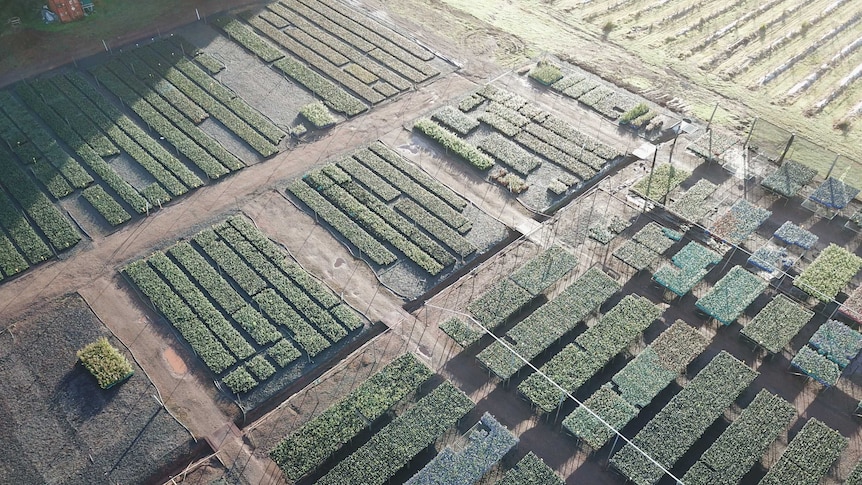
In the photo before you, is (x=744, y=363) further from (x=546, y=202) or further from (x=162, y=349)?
(x=162, y=349)

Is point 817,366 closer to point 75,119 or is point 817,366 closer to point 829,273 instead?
point 829,273

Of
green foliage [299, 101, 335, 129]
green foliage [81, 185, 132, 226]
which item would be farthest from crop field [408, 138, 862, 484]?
green foliage [81, 185, 132, 226]

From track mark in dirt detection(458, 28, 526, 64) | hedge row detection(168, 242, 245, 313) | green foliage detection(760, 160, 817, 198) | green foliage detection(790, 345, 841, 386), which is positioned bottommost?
green foliage detection(790, 345, 841, 386)

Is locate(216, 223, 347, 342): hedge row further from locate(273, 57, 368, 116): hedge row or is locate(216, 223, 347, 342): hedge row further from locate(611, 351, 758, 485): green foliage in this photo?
locate(611, 351, 758, 485): green foliage

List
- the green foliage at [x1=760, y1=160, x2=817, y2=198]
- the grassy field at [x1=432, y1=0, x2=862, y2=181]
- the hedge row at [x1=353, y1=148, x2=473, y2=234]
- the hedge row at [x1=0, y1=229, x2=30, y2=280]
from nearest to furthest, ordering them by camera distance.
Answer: the hedge row at [x1=0, y1=229, x2=30, y2=280]
the hedge row at [x1=353, y1=148, x2=473, y2=234]
the green foliage at [x1=760, y1=160, x2=817, y2=198]
the grassy field at [x1=432, y1=0, x2=862, y2=181]

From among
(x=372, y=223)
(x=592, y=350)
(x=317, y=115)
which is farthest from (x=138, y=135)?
(x=592, y=350)

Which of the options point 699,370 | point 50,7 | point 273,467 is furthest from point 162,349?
point 50,7

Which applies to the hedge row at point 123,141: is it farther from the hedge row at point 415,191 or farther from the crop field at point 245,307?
the hedge row at point 415,191
